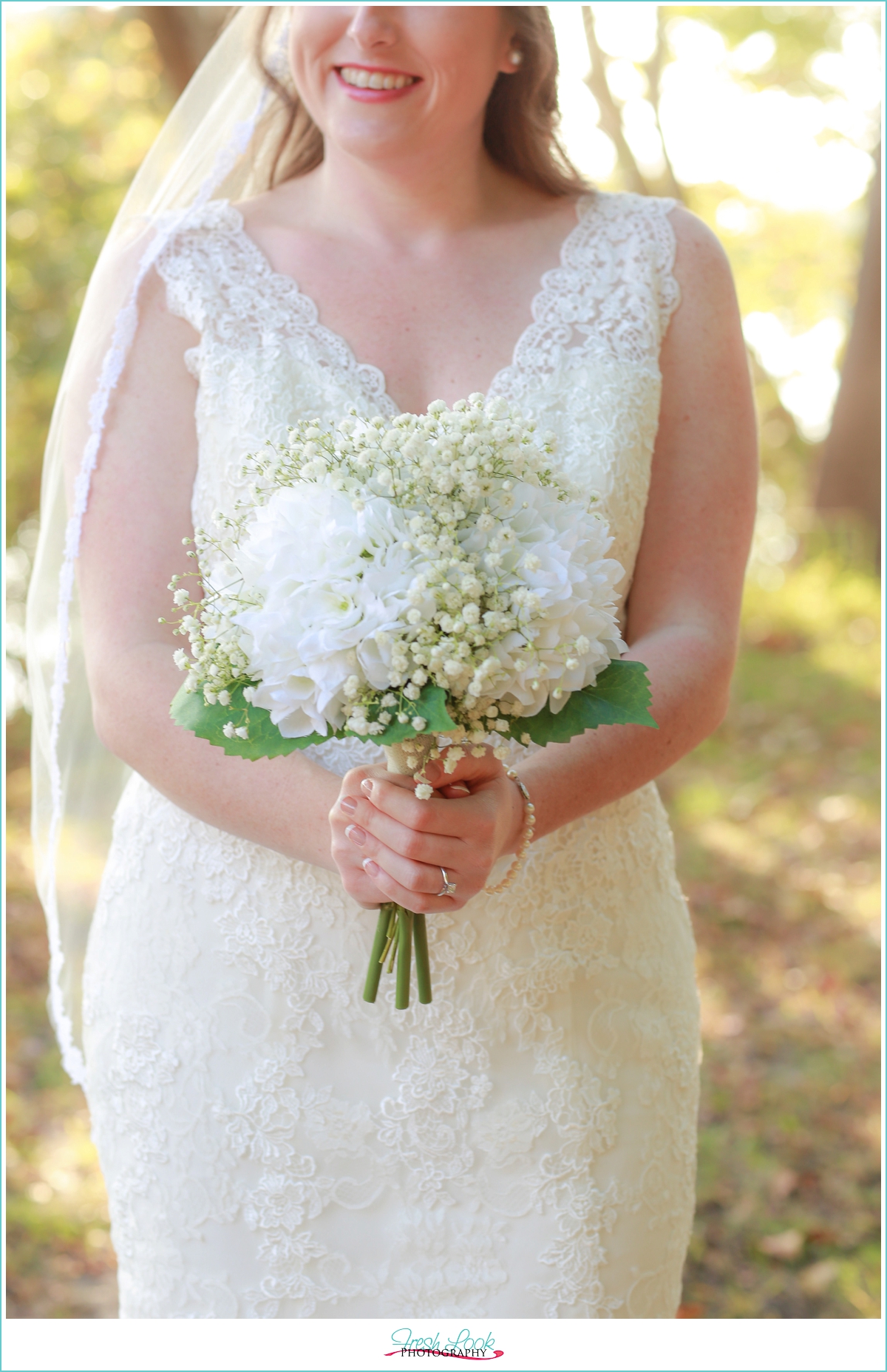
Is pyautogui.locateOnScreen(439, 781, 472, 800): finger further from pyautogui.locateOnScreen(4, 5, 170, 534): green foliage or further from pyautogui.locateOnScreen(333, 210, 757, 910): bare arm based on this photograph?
pyautogui.locateOnScreen(4, 5, 170, 534): green foliage

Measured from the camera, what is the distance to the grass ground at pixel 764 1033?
4.11 meters

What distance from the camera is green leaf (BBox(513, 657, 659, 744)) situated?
1514 mm

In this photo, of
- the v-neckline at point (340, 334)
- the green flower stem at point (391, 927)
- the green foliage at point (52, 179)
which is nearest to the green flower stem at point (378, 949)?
the green flower stem at point (391, 927)

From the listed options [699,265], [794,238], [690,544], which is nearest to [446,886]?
[690,544]

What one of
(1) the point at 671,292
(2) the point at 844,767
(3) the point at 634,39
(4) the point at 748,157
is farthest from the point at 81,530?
(4) the point at 748,157

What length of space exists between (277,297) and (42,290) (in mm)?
4860

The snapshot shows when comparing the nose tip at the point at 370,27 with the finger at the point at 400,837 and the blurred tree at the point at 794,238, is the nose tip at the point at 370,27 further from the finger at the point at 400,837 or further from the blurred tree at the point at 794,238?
the blurred tree at the point at 794,238

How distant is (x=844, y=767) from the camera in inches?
295

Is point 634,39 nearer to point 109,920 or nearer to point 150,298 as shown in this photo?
point 150,298

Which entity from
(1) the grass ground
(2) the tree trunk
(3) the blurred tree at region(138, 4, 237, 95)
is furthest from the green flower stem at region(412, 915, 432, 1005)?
(2) the tree trunk

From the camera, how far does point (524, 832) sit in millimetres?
1877

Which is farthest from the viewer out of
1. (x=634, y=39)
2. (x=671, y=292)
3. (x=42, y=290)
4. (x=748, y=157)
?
(x=748, y=157)

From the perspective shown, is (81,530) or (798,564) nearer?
(81,530)

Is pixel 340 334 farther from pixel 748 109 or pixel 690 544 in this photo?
pixel 748 109
